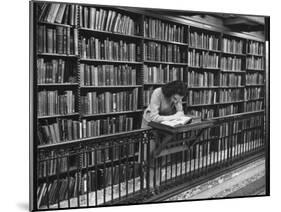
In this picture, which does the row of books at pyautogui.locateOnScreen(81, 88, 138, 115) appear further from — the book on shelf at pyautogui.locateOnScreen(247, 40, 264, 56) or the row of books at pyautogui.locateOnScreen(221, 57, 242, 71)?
the book on shelf at pyautogui.locateOnScreen(247, 40, 264, 56)

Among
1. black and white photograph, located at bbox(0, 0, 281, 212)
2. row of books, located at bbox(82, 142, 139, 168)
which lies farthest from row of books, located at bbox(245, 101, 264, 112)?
row of books, located at bbox(82, 142, 139, 168)

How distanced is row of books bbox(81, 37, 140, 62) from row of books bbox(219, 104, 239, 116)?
3.32ft

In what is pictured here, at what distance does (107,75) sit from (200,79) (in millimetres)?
929

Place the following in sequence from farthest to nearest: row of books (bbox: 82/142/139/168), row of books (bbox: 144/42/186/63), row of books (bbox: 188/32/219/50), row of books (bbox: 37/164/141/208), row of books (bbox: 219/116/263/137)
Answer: row of books (bbox: 219/116/263/137), row of books (bbox: 188/32/219/50), row of books (bbox: 144/42/186/63), row of books (bbox: 82/142/139/168), row of books (bbox: 37/164/141/208)

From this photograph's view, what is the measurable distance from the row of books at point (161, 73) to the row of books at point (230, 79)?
460 mm

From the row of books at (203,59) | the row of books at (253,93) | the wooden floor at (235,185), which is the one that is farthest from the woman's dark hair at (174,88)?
the wooden floor at (235,185)

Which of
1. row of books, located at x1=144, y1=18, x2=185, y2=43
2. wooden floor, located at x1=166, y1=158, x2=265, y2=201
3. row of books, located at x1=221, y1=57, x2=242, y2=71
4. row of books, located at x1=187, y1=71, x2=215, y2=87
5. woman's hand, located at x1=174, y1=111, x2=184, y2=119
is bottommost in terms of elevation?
wooden floor, located at x1=166, y1=158, x2=265, y2=201

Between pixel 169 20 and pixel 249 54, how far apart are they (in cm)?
95

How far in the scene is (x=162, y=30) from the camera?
3414 millimetres

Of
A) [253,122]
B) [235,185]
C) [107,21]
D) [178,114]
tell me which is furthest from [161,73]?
[235,185]

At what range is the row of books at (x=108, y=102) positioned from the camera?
10.6 ft

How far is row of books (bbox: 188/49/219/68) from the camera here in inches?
140
